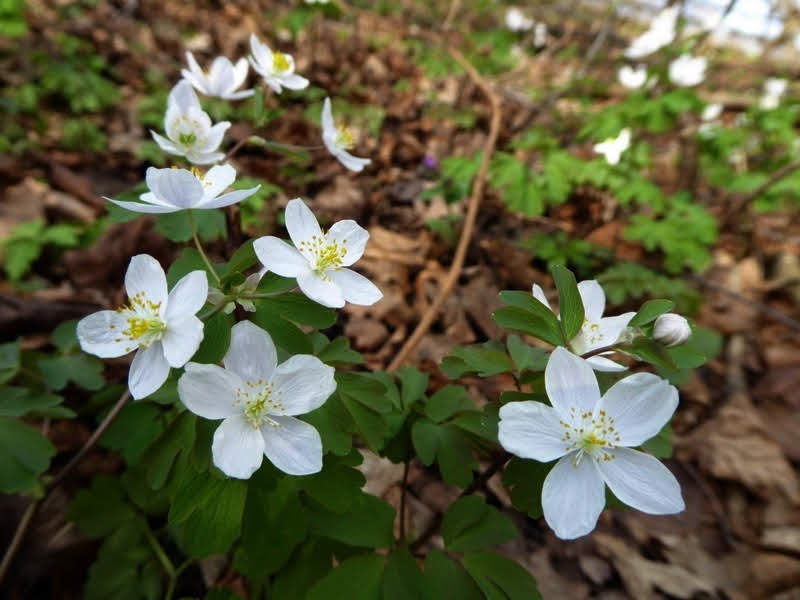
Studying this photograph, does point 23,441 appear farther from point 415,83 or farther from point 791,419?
point 415,83

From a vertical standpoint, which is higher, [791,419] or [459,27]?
[459,27]

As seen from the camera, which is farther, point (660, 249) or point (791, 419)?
point (660, 249)

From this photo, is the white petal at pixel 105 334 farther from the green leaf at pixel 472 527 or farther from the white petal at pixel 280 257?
the green leaf at pixel 472 527

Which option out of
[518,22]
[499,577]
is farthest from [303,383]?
[518,22]

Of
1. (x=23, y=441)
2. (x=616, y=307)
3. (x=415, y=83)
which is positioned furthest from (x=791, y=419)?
(x=415, y=83)

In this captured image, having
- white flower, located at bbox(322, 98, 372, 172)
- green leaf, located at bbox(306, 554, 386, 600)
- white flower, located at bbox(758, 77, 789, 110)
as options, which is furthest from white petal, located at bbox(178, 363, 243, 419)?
white flower, located at bbox(758, 77, 789, 110)

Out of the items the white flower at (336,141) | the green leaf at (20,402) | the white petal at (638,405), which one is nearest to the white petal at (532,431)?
the white petal at (638,405)
